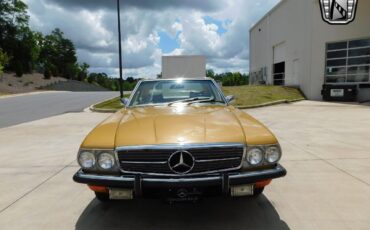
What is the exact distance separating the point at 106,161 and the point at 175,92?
2164 millimetres

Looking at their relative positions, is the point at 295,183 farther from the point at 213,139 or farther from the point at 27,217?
the point at 27,217

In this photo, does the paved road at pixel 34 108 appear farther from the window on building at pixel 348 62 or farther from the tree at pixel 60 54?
the tree at pixel 60 54

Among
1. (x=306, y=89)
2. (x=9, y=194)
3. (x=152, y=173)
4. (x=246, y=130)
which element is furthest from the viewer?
(x=306, y=89)

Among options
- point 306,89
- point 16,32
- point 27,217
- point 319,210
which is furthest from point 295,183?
point 16,32

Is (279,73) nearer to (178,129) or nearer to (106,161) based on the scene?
(178,129)

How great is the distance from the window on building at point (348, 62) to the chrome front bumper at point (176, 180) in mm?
19365

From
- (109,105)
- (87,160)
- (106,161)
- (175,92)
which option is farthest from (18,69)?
(106,161)

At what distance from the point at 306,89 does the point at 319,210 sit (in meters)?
18.9

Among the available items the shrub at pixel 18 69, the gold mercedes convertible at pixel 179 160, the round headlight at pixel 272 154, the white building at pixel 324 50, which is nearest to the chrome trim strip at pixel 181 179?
the gold mercedes convertible at pixel 179 160

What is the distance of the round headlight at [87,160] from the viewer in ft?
10.6

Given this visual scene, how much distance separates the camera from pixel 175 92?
16.7ft

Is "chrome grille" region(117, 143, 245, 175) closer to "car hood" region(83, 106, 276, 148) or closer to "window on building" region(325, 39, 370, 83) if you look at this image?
"car hood" region(83, 106, 276, 148)

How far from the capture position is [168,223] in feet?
11.3

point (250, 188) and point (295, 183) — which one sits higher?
point (250, 188)
